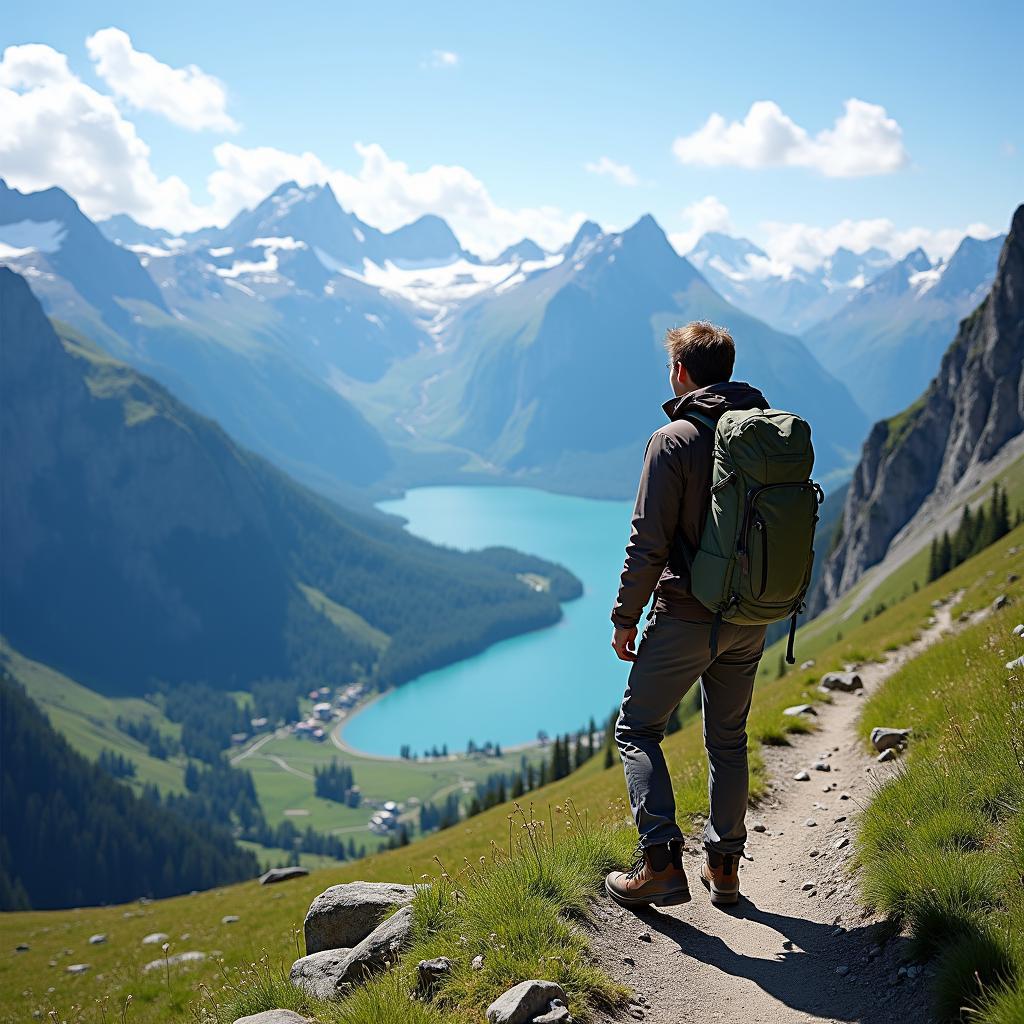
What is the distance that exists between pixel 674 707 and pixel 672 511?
66.5 inches

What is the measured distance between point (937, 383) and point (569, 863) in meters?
144

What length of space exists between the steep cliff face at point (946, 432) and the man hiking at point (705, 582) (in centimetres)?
11464

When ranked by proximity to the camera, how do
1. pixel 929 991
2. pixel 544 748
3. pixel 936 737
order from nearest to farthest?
pixel 929 991 < pixel 936 737 < pixel 544 748

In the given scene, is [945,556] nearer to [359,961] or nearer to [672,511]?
[672,511]

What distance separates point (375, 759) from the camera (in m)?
180

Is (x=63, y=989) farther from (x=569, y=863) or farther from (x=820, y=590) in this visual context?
(x=820, y=590)

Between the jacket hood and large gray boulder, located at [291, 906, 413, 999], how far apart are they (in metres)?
4.90

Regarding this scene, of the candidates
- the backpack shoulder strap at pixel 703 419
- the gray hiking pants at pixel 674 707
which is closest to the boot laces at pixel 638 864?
the gray hiking pants at pixel 674 707

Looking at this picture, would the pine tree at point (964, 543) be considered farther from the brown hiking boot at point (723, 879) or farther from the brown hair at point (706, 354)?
the brown hair at point (706, 354)

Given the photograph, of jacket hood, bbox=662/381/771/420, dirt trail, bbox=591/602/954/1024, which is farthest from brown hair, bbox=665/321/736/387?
dirt trail, bbox=591/602/954/1024

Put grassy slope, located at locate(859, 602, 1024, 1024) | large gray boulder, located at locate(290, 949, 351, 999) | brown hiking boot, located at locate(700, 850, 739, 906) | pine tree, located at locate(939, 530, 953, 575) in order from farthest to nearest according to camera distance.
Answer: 1. pine tree, located at locate(939, 530, 953, 575)
2. brown hiking boot, located at locate(700, 850, 739, 906)
3. large gray boulder, located at locate(290, 949, 351, 999)
4. grassy slope, located at locate(859, 602, 1024, 1024)

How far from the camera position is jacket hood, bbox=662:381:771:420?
21.0 ft

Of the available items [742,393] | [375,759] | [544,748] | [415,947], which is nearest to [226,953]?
[415,947]

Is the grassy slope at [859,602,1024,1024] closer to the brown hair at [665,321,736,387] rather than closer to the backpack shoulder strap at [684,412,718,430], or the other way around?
the backpack shoulder strap at [684,412,718,430]
